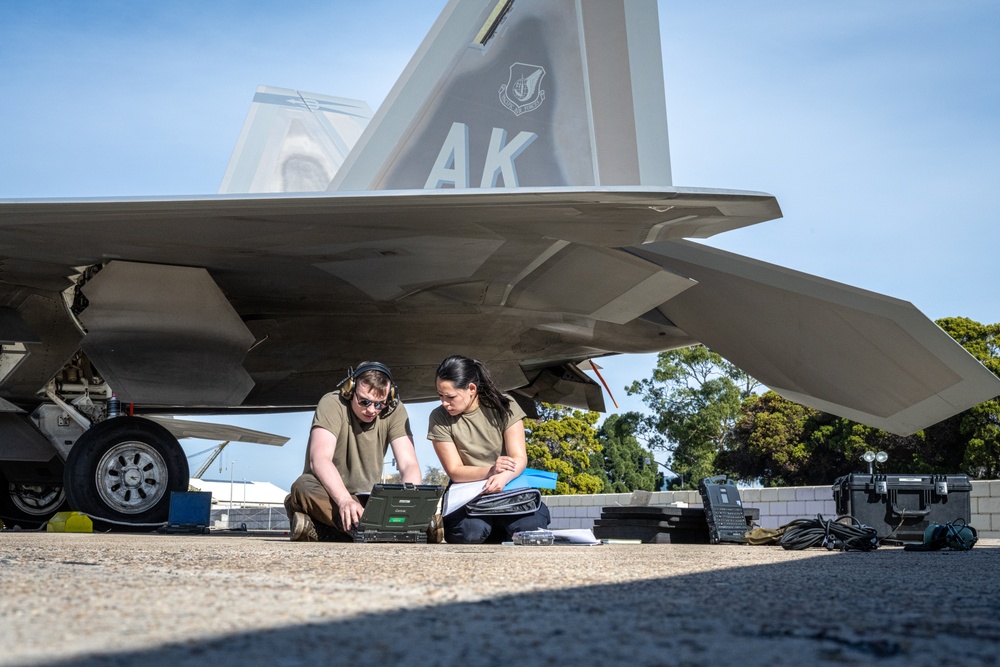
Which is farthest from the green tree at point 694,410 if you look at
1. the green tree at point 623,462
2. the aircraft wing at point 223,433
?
the aircraft wing at point 223,433

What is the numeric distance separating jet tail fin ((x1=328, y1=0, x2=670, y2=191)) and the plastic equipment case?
158 inches

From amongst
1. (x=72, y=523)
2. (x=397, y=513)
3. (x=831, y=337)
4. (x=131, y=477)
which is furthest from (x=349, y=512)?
(x=831, y=337)

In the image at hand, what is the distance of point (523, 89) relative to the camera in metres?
10.5

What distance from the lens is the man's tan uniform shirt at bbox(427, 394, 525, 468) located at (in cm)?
566

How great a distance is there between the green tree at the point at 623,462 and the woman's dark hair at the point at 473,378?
30630 mm

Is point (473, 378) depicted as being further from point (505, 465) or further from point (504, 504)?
point (504, 504)

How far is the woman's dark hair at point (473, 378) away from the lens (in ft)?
18.1

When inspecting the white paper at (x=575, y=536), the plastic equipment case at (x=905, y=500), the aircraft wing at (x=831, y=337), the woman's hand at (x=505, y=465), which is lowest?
the white paper at (x=575, y=536)

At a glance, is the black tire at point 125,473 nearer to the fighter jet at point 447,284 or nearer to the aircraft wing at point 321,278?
the fighter jet at point 447,284

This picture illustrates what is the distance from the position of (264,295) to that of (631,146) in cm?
420

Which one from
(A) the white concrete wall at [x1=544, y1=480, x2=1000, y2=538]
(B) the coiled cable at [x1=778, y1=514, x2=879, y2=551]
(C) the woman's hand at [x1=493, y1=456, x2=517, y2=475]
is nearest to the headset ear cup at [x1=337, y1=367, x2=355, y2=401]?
(C) the woman's hand at [x1=493, y1=456, x2=517, y2=475]

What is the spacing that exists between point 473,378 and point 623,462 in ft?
111

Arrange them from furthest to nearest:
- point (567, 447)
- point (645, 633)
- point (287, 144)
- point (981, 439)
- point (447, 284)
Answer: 1. point (567, 447)
2. point (981, 439)
3. point (287, 144)
4. point (447, 284)
5. point (645, 633)

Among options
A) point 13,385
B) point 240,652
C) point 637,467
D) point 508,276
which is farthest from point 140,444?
point 637,467
